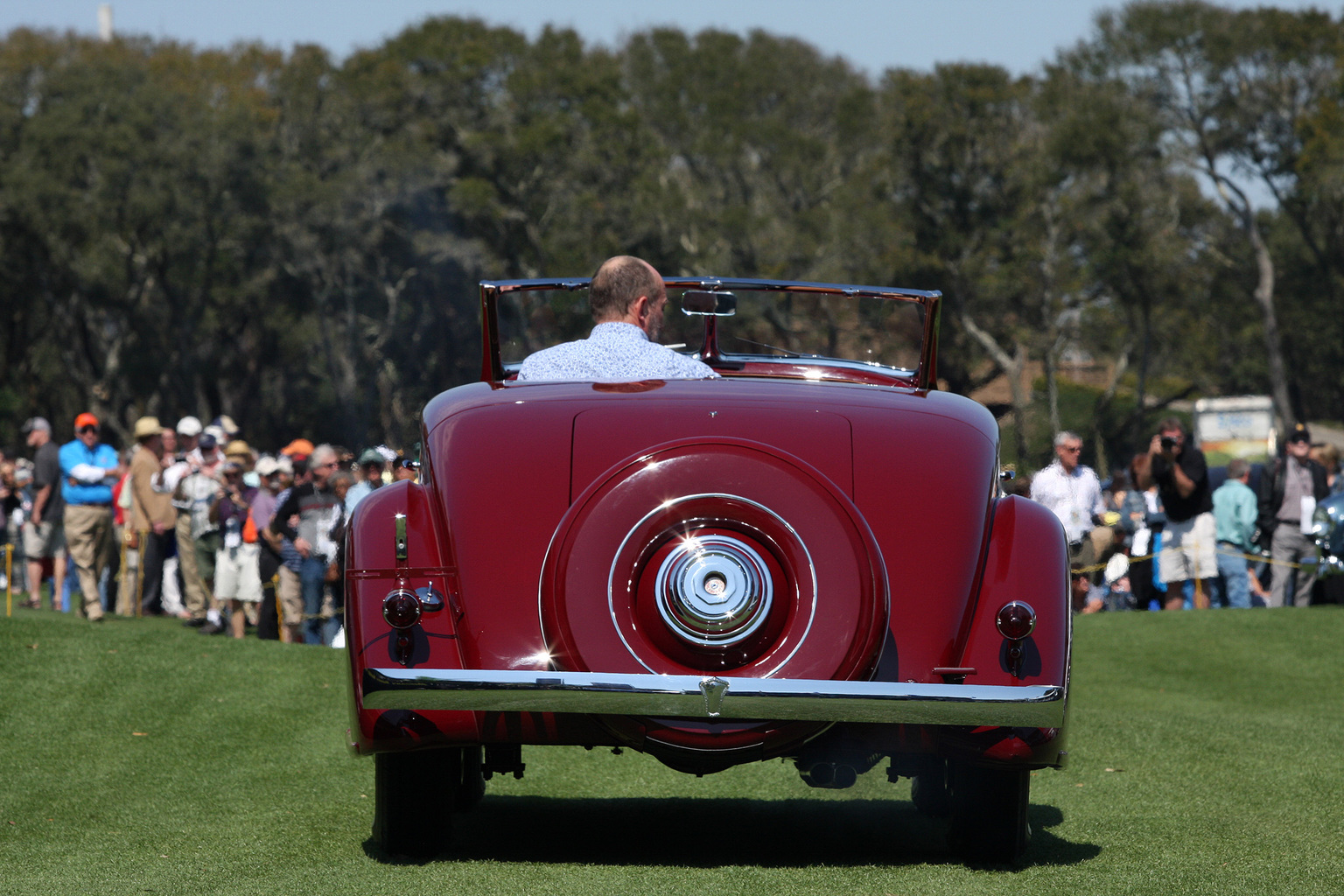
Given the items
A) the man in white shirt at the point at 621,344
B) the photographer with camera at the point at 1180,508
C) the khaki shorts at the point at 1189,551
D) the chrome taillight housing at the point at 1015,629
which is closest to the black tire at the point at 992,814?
the chrome taillight housing at the point at 1015,629

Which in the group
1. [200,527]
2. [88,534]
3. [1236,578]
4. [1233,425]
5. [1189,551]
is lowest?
[1233,425]

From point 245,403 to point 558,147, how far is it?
13.7 m

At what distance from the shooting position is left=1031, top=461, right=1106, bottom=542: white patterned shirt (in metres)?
12.5

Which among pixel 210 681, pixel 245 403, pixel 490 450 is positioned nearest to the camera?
pixel 490 450

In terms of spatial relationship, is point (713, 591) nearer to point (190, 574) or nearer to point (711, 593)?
point (711, 593)

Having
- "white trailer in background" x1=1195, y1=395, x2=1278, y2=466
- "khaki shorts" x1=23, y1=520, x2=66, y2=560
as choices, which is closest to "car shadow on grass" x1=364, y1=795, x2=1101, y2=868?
"khaki shorts" x1=23, y1=520, x2=66, y2=560

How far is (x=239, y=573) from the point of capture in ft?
45.0

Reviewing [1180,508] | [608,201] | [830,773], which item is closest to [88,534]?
[1180,508]

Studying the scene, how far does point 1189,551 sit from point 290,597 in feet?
25.4

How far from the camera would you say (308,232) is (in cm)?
4366

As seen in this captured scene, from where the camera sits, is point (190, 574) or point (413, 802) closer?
point (413, 802)

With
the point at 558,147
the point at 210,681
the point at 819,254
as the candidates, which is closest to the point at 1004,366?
the point at 819,254

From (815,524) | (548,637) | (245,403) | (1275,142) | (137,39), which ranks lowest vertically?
→ (245,403)

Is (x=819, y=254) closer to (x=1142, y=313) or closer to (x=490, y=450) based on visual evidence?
(x=1142, y=313)
